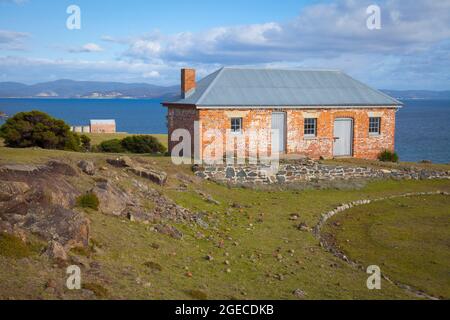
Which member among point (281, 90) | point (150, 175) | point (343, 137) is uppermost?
point (281, 90)

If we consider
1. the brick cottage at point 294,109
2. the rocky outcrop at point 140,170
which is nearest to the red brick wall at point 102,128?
the brick cottage at point 294,109

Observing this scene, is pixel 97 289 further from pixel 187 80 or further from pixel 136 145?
pixel 136 145

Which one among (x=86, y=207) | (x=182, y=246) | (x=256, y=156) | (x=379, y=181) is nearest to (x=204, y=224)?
(x=182, y=246)

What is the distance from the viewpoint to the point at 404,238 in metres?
19.0

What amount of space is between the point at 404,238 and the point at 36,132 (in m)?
23.0

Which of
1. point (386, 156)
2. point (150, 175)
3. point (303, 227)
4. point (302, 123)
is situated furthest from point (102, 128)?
point (303, 227)

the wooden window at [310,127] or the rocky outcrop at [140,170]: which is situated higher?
the wooden window at [310,127]

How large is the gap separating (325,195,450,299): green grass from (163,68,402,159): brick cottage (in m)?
8.10

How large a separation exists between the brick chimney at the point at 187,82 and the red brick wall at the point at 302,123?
A: 131cm

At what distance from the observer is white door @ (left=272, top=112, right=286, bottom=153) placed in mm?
31250

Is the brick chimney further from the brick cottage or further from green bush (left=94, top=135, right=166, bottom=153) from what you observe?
green bush (left=94, top=135, right=166, bottom=153)

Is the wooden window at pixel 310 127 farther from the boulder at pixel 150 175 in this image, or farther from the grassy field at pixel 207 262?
the boulder at pixel 150 175

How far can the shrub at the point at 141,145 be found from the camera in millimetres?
44031

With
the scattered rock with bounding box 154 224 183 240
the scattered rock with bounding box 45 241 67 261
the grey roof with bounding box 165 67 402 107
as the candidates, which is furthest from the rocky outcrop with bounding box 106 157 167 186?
the scattered rock with bounding box 45 241 67 261
